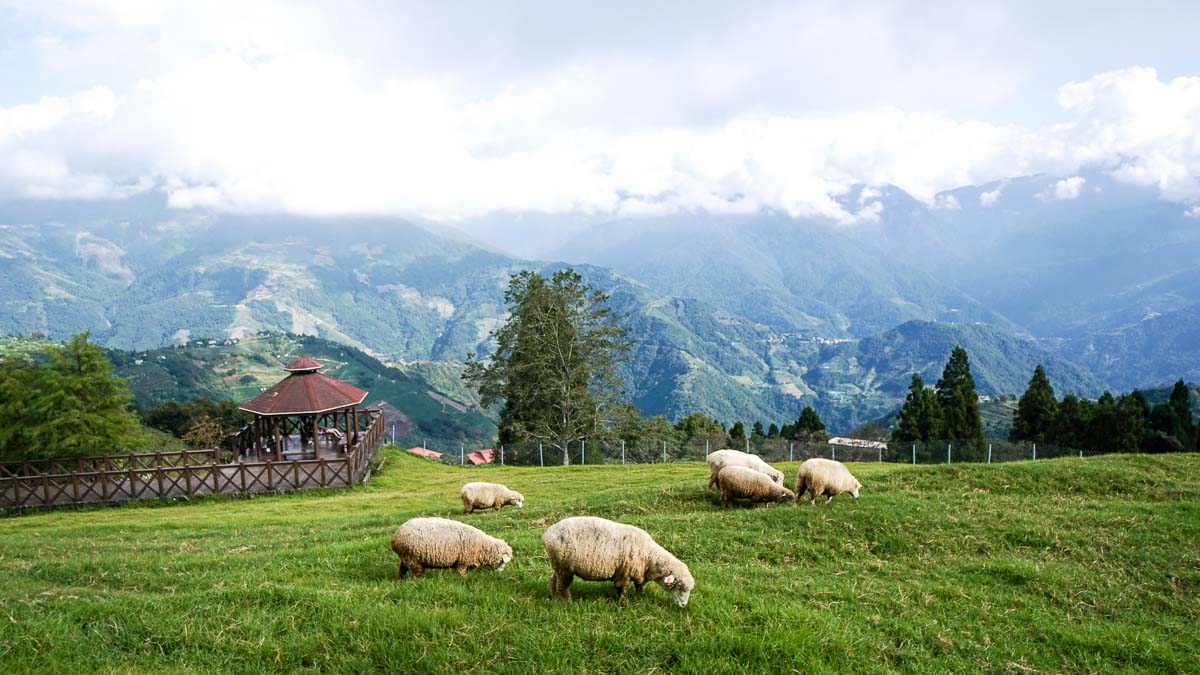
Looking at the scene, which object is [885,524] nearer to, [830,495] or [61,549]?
[830,495]

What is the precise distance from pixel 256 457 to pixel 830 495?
27674 millimetres

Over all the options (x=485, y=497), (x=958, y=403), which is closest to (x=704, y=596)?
(x=485, y=497)

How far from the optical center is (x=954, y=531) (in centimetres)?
1191

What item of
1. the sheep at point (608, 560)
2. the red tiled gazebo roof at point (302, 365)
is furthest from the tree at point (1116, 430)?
the red tiled gazebo roof at point (302, 365)

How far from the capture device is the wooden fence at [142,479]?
24.4 meters

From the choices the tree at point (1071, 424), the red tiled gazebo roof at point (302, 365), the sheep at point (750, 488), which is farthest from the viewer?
the tree at point (1071, 424)

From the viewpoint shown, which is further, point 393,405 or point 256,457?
point 393,405

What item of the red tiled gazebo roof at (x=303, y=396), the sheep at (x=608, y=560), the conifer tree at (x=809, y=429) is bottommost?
the conifer tree at (x=809, y=429)

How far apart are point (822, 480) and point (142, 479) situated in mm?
26534

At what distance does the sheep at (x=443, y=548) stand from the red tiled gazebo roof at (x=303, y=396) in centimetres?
2302

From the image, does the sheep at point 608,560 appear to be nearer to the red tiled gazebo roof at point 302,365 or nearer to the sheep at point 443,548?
the sheep at point 443,548

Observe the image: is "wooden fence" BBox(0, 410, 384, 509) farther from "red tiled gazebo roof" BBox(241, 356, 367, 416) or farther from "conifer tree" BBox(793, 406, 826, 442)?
"conifer tree" BBox(793, 406, 826, 442)

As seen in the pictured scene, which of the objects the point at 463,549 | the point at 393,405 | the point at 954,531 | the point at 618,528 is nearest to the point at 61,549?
the point at 463,549

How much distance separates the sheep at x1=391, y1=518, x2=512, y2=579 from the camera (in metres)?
8.98
